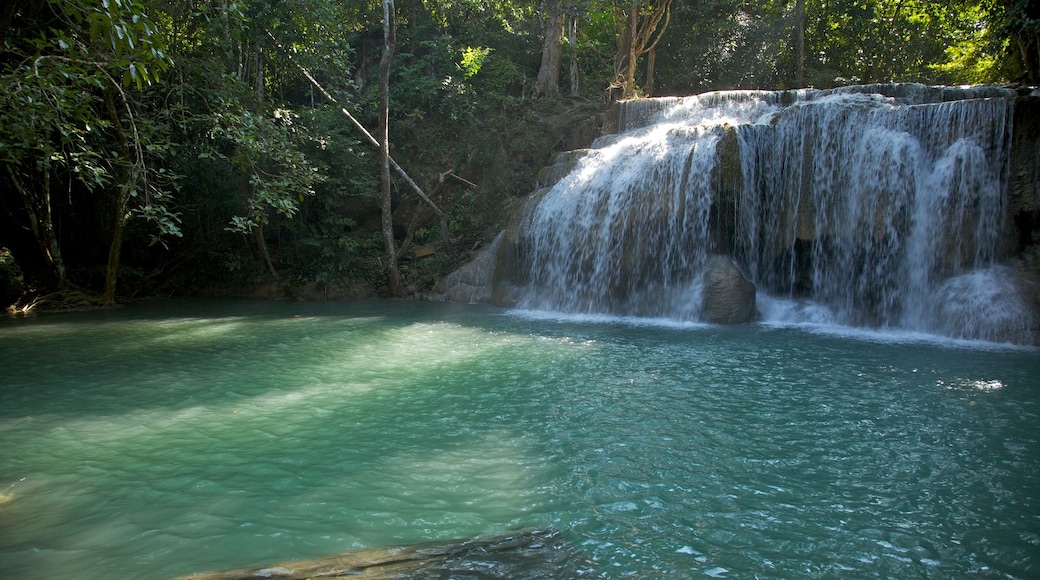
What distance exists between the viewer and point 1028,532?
3.26 m

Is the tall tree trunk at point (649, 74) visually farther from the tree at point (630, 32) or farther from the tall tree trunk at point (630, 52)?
the tall tree trunk at point (630, 52)

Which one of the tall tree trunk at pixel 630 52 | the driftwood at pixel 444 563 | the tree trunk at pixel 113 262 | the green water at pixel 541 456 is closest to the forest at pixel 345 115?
the tree trunk at pixel 113 262

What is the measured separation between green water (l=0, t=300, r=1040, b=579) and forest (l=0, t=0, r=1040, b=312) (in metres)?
3.73

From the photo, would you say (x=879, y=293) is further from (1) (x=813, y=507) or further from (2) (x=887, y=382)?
(1) (x=813, y=507)

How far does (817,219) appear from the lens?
1060cm

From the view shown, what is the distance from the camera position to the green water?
316 centimetres

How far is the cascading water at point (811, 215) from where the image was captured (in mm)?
9539

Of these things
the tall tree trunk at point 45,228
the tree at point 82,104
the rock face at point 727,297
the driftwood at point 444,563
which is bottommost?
the driftwood at point 444,563

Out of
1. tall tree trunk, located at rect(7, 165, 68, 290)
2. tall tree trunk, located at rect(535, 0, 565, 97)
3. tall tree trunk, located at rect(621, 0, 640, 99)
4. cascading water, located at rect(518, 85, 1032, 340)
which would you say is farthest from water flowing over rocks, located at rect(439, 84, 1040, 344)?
tall tree trunk, located at rect(7, 165, 68, 290)

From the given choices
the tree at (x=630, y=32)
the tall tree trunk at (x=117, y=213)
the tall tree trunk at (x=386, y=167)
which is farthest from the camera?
the tree at (x=630, y=32)

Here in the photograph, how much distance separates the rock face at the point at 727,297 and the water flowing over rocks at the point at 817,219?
3 cm

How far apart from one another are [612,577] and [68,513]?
3114 mm

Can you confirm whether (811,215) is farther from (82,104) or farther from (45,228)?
(45,228)

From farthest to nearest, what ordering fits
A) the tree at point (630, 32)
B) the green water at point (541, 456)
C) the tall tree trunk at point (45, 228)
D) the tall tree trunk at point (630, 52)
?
the tree at point (630, 32) < the tall tree trunk at point (630, 52) < the tall tree trunk at point (45, 228) < the green water at point (541, 456)
